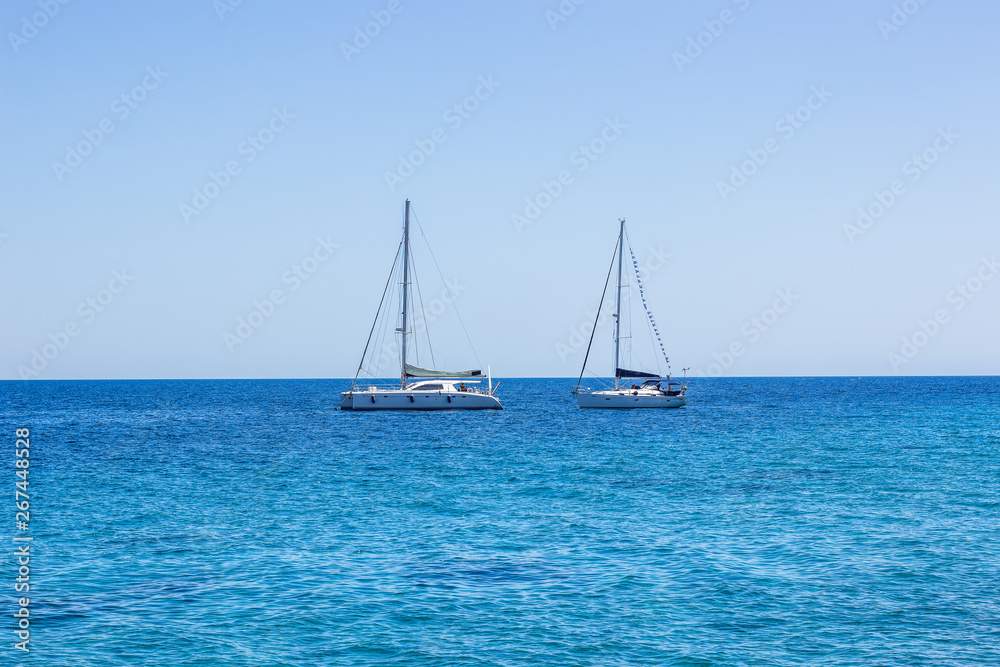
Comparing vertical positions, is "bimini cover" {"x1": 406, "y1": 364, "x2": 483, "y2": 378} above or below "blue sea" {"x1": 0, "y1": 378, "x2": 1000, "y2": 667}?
above

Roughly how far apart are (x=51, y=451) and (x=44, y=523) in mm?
29672

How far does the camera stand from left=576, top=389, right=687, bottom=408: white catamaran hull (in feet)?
307

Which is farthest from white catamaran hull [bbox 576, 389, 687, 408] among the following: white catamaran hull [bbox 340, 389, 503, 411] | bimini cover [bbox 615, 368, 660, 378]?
white catamaran hull [bbox 340, 389, 503, 411]

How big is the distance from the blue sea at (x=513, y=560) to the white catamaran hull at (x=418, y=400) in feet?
127

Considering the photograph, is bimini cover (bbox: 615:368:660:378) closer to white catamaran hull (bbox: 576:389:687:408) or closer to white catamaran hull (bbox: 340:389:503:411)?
white catamaran hull (bbox: 576:389:687:408)

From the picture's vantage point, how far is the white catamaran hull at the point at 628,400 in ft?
307

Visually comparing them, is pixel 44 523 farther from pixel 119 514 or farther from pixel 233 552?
pixel 233 552

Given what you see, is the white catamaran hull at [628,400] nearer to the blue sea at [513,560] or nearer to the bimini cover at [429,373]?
the bimini cover at [429,373]

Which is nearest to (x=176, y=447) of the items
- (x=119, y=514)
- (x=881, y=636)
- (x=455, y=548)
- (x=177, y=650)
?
(x=119, y=514)

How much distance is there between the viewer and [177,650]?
1630 centimetres

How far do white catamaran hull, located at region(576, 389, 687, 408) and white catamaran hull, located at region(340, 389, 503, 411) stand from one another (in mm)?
12282

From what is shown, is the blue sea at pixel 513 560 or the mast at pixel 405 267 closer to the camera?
the blue sea at pixel 513 560

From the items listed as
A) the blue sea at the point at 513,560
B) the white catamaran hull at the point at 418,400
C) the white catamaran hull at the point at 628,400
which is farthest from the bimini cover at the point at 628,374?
the blue sea at the point at 513,560

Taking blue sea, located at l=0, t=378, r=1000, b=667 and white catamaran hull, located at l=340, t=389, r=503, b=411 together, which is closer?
blue sea, located at l=0, t=378, r=1000, b=667
